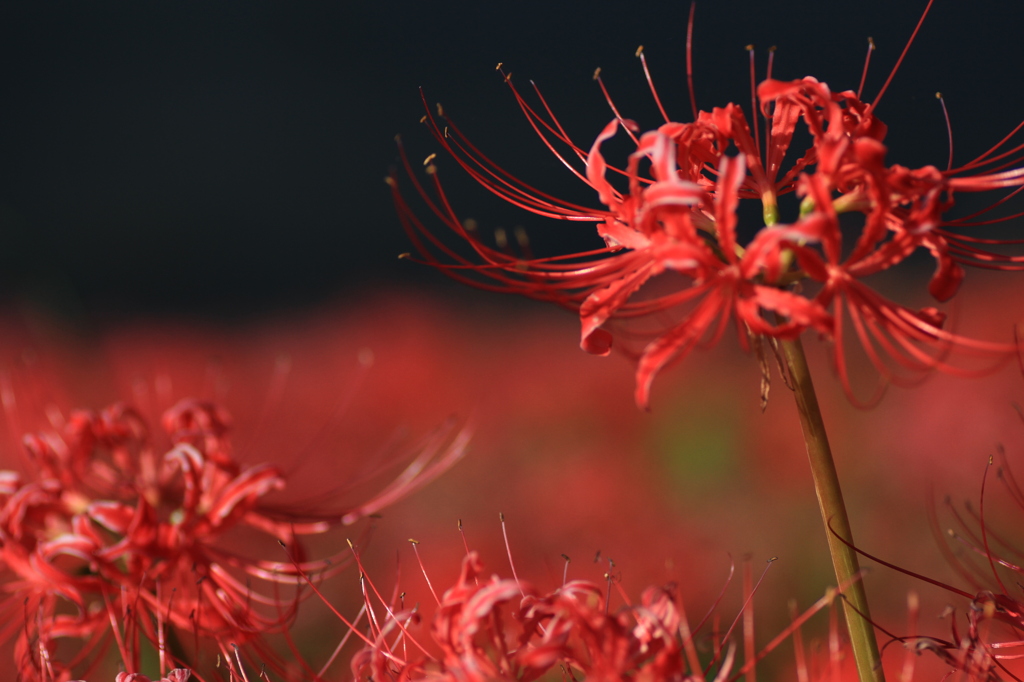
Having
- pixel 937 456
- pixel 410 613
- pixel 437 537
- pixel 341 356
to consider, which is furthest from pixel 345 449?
pixel 410 613

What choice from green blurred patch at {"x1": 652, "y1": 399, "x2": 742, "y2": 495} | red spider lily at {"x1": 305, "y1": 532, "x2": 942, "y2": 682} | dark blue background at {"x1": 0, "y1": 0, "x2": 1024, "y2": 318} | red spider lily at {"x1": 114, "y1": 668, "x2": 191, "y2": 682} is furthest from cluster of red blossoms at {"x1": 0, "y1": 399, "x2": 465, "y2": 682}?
dark blue background at {"x1": 0, "y1": 0, "x2": 1024, "y2": 318}

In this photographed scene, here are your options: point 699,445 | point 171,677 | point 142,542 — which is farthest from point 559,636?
point 699,445

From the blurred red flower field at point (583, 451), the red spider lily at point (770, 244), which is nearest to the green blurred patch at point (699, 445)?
the blurred red flower field at point (583, 451)

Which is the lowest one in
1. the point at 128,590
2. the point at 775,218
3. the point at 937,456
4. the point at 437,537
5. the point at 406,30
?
the point at 437,537

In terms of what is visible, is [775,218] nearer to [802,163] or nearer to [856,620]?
[802,163]

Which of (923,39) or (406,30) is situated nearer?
(923,39)

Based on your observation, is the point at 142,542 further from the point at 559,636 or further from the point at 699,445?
the point at 699,445
